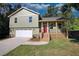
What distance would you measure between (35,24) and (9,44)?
4.03 ft

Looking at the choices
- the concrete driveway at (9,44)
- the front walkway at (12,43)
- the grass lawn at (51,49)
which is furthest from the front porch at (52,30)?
the concrete driveway at (9,44)

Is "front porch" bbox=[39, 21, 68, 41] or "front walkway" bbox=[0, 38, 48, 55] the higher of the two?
"front porch" bbox=[39, 21, 68, 41]

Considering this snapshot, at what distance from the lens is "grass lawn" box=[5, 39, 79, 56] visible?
10.9 meters

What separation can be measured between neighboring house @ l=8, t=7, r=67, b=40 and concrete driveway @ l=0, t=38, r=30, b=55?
27cm

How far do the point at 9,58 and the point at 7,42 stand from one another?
724 mm

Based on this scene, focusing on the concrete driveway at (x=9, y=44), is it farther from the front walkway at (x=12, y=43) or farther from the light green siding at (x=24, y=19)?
the light green siding at (x=24, y=19)

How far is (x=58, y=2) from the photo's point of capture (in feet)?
36.4

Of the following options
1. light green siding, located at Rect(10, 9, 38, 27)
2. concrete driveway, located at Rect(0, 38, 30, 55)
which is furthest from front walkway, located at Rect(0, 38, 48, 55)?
light green siding, located at Rect(10, 9, 38, 27)

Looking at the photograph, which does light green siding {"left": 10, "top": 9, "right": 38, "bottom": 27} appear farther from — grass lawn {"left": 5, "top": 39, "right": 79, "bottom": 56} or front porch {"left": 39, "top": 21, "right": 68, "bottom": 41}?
grass lawn {"left": 5, "top": 39, "right": 79, "bottom": 56}

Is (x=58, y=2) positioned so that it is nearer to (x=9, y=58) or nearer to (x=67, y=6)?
(x=67, y=6)

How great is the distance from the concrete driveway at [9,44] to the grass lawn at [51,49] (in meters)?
0.17

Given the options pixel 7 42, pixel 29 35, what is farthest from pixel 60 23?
pixel 7 42

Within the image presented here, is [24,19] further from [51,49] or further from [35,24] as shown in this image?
[51,49]

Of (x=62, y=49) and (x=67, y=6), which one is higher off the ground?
(x=67, y=6)
